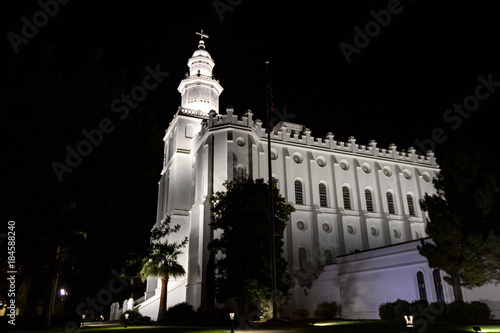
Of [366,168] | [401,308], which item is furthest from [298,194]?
[401,308]

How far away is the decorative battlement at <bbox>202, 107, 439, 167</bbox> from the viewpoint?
1507 inches

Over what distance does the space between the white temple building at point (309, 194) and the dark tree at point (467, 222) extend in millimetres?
5329

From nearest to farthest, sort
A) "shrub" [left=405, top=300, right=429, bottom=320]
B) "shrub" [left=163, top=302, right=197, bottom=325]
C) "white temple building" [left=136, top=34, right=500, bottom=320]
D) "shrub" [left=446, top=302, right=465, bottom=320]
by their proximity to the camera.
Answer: "shrub" [left=446, top=302, right=465, bottom=320], "shrub" [left=405, top=300, right=429, bottom=320], "shrub" [left=163, top=302, right=197, bottom=325], "white temple building" [left=136, top=34, right=500, bottom=320]

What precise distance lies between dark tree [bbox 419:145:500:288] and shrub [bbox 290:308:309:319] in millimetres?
13046

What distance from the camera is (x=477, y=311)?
63.8 feet

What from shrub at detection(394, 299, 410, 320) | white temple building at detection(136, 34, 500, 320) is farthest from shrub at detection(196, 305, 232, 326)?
shrub at detection(394, 299, 410, 320)

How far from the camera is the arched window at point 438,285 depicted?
22.8 m

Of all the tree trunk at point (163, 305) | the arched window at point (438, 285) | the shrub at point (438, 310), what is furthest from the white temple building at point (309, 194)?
the shrub at point (438, 310)

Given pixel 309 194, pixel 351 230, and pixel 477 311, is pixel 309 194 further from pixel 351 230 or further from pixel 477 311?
pixel 477 311

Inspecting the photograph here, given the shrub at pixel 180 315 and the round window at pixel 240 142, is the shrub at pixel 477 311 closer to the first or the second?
the shrub at pixel 180 315

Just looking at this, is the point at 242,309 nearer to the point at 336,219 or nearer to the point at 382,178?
the point at 336,219

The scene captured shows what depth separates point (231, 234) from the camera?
27500 mm

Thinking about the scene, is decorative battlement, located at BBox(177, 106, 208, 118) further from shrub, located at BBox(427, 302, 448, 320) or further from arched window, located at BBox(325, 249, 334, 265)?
shrub, located at BBox(427, 302, 448, 320)

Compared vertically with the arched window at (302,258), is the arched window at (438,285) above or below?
below
